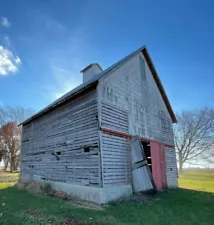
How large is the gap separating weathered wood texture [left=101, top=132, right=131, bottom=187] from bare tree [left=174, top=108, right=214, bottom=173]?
2483 centimetres

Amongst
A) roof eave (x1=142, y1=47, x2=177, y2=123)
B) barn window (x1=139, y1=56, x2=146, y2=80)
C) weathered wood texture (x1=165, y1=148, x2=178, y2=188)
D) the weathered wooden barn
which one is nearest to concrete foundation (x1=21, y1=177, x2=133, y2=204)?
the weathered wooden barn

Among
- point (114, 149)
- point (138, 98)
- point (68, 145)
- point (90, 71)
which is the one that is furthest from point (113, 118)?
point (90, 71)

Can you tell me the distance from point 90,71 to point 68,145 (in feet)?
27.1

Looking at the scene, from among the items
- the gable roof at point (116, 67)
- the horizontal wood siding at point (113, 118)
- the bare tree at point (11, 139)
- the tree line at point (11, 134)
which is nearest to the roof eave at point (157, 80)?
the gable roof at point (116, 67)

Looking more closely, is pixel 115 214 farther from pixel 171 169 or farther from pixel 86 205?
pixel 171 169

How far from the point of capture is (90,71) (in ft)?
54.4

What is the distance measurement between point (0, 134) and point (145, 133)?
2951cm

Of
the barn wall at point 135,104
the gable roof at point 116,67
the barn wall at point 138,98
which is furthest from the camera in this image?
the gable roof at point 116,67

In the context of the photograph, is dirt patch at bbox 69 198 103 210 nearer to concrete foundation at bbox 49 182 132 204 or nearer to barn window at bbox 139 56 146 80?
concrete foundation at bbox 49 182 132 204

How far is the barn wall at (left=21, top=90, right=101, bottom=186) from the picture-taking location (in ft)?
29.2

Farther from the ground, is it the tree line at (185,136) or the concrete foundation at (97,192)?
the tree line at (185,136)

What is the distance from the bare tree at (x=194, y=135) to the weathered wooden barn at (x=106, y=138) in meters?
18.9

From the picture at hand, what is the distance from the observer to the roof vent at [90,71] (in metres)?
16.4

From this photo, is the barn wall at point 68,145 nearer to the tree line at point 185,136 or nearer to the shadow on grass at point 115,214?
the shadow on grass at point 115,214
